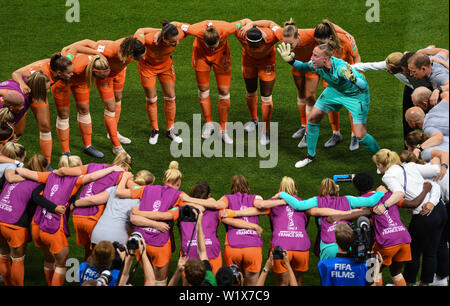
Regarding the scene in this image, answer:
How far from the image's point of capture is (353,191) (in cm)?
896

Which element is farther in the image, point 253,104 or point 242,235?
point 253,104

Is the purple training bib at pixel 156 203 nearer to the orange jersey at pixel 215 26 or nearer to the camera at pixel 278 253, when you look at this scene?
the camera at pixel 278 253

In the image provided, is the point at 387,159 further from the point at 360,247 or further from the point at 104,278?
the point at 104,278

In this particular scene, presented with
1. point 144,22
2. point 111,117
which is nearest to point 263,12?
point 144,22

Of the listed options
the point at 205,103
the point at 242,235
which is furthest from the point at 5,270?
the point at 205,103

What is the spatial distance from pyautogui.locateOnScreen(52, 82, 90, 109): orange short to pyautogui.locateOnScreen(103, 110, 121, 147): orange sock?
0.39 meters

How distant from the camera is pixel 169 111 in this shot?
9.67 meters

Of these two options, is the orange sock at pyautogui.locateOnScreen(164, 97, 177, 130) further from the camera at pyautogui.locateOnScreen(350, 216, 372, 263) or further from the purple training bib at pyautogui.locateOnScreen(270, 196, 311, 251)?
the camera at pyautogui.locateOnScreen(350, 216, 372, 263)

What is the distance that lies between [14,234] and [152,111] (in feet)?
10.6

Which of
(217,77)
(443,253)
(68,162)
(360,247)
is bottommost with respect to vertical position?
(443,253)

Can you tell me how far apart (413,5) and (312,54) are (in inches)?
172

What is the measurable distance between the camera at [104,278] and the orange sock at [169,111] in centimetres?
408
